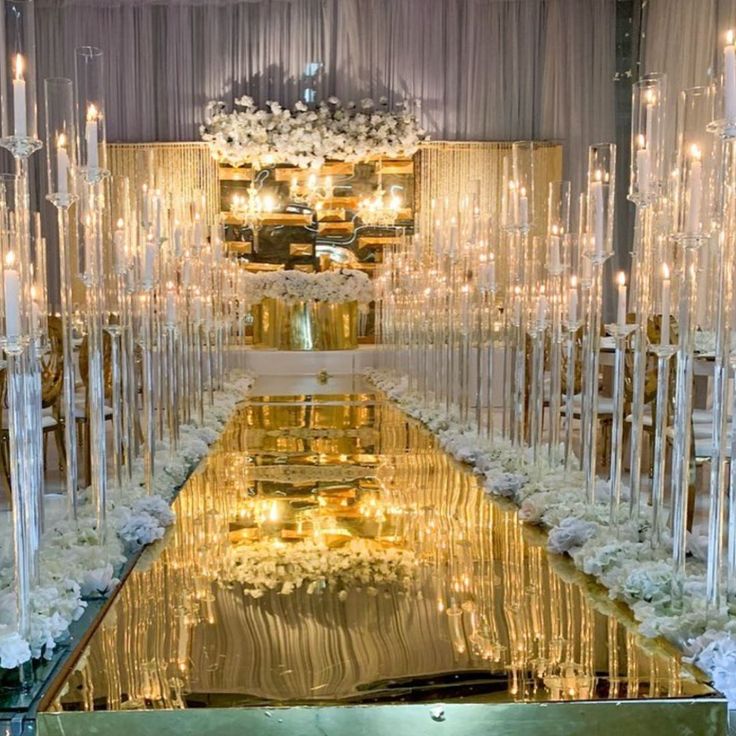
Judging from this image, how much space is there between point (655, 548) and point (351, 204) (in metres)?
10.5

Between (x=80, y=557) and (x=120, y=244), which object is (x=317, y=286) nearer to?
(x=120, y=244)

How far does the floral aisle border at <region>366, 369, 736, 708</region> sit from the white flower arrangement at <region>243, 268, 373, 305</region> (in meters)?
3.88

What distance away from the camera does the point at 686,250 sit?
191cm

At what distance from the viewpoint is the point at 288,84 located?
1255 centimetres

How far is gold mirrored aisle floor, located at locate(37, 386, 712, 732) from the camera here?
1.49 meters

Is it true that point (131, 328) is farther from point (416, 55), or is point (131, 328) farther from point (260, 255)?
point (416, 55)

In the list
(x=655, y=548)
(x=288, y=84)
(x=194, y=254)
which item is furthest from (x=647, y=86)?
(x=288, y=84)

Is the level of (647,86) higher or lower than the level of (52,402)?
higher

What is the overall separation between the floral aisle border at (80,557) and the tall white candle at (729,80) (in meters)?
1.53

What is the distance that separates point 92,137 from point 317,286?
5144mm

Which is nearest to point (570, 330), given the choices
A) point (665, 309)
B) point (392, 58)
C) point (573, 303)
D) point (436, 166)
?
point (573, 303)

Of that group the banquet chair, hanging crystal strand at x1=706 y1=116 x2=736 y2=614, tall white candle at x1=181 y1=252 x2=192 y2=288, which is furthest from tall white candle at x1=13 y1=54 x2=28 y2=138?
the banquet chair

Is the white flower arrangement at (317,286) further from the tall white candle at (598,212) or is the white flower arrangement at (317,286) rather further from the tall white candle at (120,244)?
the tall white candle at (598,212)

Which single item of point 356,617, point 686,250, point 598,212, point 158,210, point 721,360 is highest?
point 158,210
